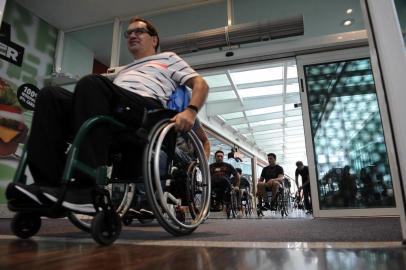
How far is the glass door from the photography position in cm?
278

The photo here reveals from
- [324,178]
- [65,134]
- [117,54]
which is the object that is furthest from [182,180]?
[117,54]

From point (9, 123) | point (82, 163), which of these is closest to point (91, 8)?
point (9, 123)

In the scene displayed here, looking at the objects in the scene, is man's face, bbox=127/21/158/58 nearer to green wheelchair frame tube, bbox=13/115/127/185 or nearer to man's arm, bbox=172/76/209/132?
man's arm, bbox=172/76/209/132

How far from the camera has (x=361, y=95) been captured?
9.73 feet

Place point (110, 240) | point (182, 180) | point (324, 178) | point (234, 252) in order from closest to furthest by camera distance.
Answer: point (234, 252) < point (110, 240) < point (182, 180) < point (324, 178)

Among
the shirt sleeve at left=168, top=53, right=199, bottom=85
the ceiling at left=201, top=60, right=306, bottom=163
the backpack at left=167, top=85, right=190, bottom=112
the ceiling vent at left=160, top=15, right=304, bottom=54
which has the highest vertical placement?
the ceiling at left=201, top=60, right=306, bottom=163

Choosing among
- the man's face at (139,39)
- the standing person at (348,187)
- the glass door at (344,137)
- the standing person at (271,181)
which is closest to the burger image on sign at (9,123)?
the man's face at (139,39)

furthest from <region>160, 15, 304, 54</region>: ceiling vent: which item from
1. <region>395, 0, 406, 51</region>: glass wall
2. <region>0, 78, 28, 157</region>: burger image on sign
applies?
<region>395, 0, 406, 51</region>: glass wall

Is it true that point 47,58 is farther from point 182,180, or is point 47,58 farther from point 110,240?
point 110,240

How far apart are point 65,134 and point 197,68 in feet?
8.66

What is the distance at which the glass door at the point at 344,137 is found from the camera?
9.13 feet

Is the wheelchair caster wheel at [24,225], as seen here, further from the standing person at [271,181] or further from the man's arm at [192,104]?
the standing person at [271,181]

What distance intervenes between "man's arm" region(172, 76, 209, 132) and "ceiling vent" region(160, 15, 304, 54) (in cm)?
216

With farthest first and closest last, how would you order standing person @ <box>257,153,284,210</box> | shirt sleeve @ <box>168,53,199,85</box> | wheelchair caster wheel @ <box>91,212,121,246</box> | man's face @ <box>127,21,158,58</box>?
standing person @ <box>257,153,284,210</box> < man's face @ <box>127,21,158,58</box> < shirt sleeve @ <box>168,53,199,85</box> < wheelchair caster wheel @ <box>91,212,121,246</box>
